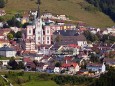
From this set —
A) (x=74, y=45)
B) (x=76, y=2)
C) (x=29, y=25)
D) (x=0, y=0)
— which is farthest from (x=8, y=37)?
(x=76, y=2)

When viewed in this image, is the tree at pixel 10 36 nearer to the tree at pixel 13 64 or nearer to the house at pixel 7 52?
the house at pixel 7 52

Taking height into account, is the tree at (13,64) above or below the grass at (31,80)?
above

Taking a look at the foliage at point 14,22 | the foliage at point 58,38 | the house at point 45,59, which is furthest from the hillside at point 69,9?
the house at point 45,59

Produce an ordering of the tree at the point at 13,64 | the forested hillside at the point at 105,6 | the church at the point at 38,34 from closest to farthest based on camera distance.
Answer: the tree at the point at 13,64
the church at the point at 38,34
the forested hillside at the point at 105,6

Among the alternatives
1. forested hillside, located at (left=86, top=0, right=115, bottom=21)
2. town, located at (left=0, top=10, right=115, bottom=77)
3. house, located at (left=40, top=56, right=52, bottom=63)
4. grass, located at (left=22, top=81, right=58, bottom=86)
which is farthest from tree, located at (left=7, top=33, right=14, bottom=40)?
forested hillside, located at (left=86, top=0, right=115, bottom=21)

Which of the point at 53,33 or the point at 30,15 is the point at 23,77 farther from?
the point at 30,15

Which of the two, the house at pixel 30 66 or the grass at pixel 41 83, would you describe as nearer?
the grass at pixel 41 83

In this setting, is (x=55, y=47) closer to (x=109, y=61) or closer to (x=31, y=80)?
(x=109, y=61)

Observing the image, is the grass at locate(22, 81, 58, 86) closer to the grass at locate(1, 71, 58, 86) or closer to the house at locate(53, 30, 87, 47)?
the grass at locate(1, 71, 58, 86)

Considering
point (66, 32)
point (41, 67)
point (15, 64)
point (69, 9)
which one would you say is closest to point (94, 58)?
point (41, 67)
